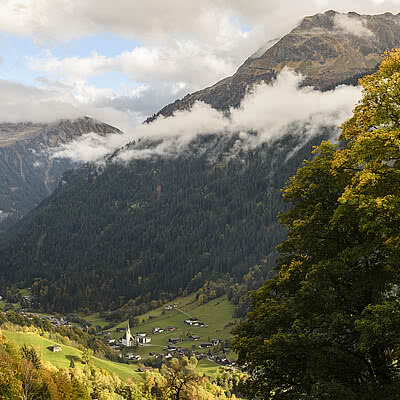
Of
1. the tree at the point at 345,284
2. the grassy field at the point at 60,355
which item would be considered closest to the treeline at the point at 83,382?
the grassy field at the point at 60,355

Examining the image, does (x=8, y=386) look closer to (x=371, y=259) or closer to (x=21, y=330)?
(x=371, y=259)

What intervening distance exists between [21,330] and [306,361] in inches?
7610

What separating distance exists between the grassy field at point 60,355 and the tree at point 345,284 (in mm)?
140367

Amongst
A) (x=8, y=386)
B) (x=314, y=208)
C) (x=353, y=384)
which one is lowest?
(x=8, y=386)

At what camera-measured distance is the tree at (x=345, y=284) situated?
1856 cm

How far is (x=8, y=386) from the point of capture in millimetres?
69000

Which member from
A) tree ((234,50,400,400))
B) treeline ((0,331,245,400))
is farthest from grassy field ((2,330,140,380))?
tree ((234,50,400,400))

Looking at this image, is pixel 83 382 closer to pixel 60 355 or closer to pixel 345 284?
pixel 60 355

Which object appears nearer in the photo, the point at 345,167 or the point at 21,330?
the point at 345,167

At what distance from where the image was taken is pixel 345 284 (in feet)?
71.6

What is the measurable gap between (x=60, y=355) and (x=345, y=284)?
156807mm

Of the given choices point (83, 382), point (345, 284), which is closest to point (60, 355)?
point (83, 382)

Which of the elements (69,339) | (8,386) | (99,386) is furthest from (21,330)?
(8,386)

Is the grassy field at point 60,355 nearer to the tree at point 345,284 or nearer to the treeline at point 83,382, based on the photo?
the treeline at point 83,382
